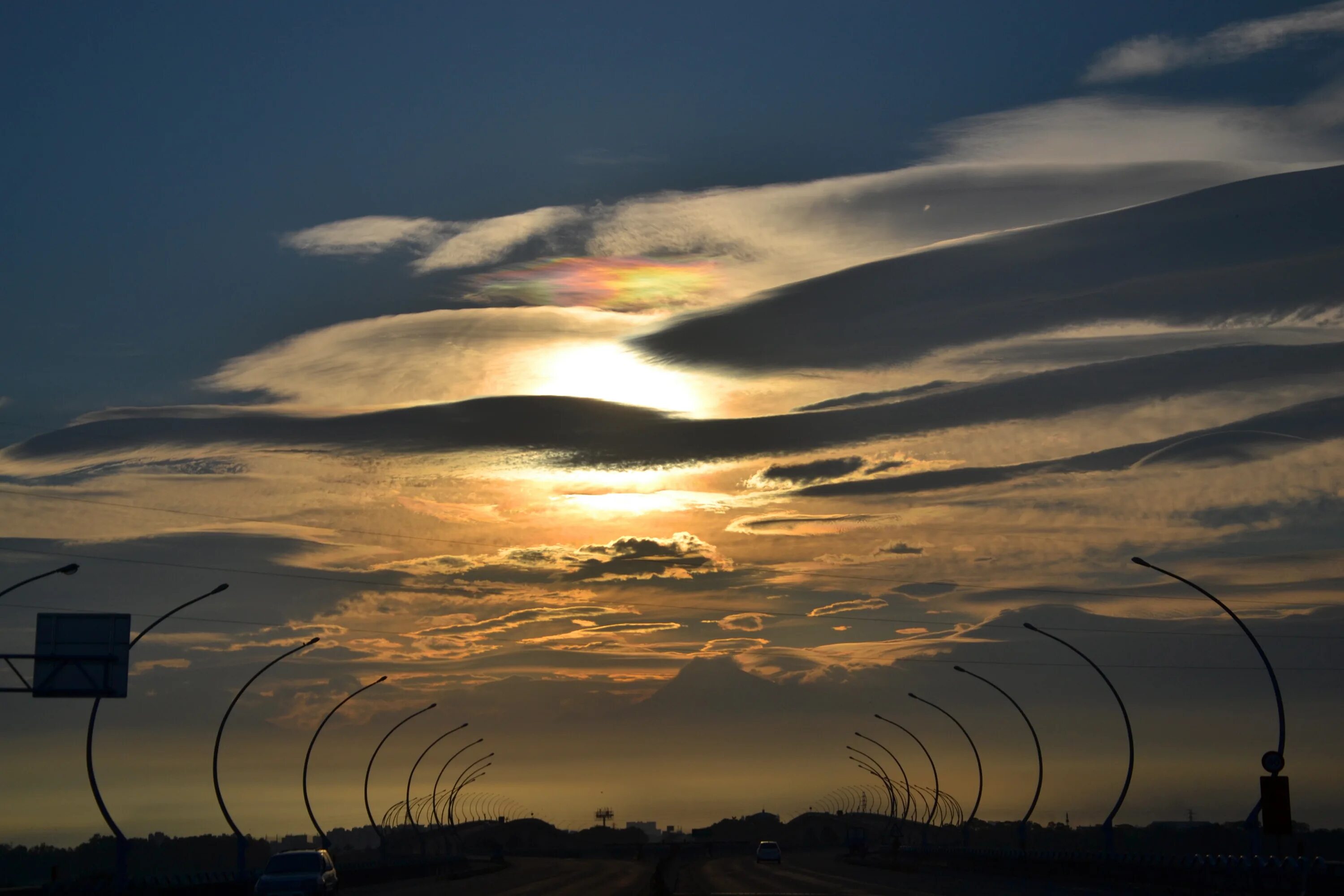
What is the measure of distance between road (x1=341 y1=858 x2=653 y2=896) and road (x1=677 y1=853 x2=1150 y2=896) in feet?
9.07

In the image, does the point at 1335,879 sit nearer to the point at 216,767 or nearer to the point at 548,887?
the point at 548,887

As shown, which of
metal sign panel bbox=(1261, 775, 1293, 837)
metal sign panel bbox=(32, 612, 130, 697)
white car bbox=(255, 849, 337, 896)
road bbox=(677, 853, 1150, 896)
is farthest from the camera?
metal sign panel bbox=(32, 612, 130, 697)

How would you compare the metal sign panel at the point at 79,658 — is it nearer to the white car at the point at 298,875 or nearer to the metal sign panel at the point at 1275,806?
the white car at the point at 298,875

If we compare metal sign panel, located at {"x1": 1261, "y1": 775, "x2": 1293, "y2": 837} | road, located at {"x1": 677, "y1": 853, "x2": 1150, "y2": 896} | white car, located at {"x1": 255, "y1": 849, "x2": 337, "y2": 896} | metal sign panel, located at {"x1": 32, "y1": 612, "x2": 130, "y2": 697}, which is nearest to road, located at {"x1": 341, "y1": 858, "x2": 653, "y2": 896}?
road, located at {"x1": 677, "y1": 853, "x2": 1150, "y2": 896}

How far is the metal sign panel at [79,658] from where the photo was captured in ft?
178

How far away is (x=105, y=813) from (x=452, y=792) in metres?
113

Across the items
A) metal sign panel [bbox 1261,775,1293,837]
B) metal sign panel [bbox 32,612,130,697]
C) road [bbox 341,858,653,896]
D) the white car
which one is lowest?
road [bbox 341,858,653,896]

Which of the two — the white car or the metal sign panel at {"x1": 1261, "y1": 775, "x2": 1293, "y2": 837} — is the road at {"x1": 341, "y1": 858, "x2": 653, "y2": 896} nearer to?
the white car

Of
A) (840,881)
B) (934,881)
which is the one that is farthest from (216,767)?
(934,881)

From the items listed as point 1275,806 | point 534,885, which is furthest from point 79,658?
point 1275,806

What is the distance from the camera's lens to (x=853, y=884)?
192ft

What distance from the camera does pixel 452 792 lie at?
16150 cm

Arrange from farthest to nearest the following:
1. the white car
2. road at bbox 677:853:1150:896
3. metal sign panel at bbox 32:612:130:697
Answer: metal sign panel at bbox 32:612:130:697, road at bbox 677:853:1150:896, the white car

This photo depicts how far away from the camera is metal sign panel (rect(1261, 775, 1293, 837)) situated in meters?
32.3
